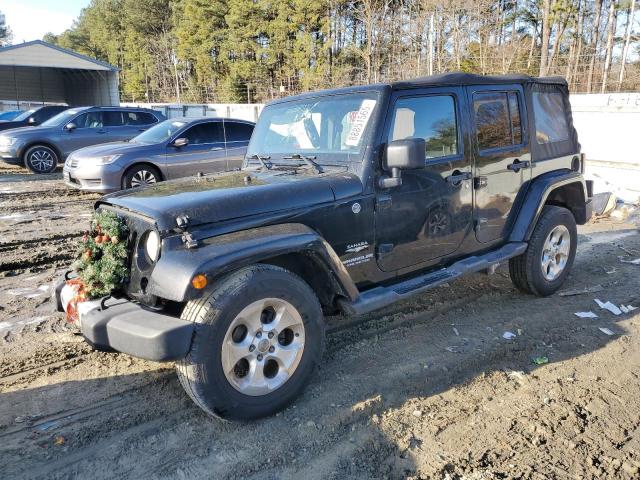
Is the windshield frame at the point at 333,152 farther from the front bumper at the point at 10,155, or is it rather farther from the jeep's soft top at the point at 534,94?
the front bumper at the point at 10,155

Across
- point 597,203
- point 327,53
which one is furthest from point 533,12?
point 597,203

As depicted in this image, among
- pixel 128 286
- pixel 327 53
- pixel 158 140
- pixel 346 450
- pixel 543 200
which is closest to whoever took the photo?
pixel 346 450

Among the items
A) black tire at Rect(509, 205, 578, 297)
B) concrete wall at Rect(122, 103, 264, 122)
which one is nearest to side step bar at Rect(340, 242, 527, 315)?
black tire at Rect(509, 205, 578, 297)

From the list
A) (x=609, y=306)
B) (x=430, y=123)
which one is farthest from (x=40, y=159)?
(x=609, y=306)

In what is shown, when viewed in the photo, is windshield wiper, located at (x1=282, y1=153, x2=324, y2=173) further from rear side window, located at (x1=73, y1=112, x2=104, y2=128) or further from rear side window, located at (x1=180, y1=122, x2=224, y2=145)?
rear side window, located at (x1=73, y1=112, x2=104, y2=128)

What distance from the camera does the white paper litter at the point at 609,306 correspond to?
4.90 meters

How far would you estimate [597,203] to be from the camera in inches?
355

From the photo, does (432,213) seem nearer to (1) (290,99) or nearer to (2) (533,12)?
(1) (290,99)

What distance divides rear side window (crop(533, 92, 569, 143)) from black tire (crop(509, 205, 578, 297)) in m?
0.73

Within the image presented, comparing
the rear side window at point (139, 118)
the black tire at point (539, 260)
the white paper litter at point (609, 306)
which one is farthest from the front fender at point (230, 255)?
the rear side window at point (139, 118)

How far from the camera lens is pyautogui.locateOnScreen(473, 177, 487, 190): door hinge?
173 inches

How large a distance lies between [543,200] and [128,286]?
3751 millimetres

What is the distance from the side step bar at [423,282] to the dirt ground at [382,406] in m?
0.52

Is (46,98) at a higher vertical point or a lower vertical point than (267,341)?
higher
